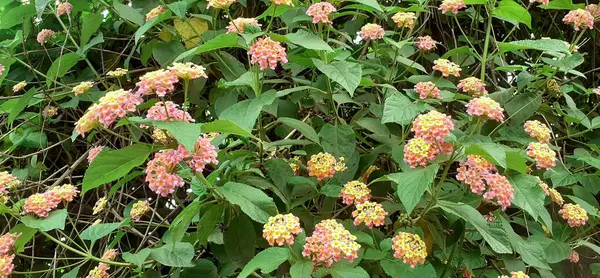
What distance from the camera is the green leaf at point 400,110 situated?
102 centimetres

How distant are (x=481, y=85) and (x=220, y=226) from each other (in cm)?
63

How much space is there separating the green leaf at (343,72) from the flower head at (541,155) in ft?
1.17

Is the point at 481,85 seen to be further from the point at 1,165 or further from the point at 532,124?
the point at 1,165

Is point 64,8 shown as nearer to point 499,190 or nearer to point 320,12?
point 320,12

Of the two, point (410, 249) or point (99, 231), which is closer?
point (410, 249)

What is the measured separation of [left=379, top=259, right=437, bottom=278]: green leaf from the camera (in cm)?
98

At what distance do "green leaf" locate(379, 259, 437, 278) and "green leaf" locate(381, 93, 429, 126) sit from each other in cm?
25

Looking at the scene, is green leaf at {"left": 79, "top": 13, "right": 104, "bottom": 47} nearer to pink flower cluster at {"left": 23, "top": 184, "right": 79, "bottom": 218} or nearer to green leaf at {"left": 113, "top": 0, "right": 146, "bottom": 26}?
green leaf at {"left": 113, "top": 0, "right": 146, "bottom": 26}

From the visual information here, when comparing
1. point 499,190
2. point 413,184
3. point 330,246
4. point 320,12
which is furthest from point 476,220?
point 320,12

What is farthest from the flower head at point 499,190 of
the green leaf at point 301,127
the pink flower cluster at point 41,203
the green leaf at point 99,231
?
the pink flower cluster at point 41,203

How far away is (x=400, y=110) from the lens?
3.43ft

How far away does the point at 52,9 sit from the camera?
1539 millimetres

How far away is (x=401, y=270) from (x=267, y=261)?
0.87ft

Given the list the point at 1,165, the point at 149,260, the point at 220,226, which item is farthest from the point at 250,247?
the point at 1,165
